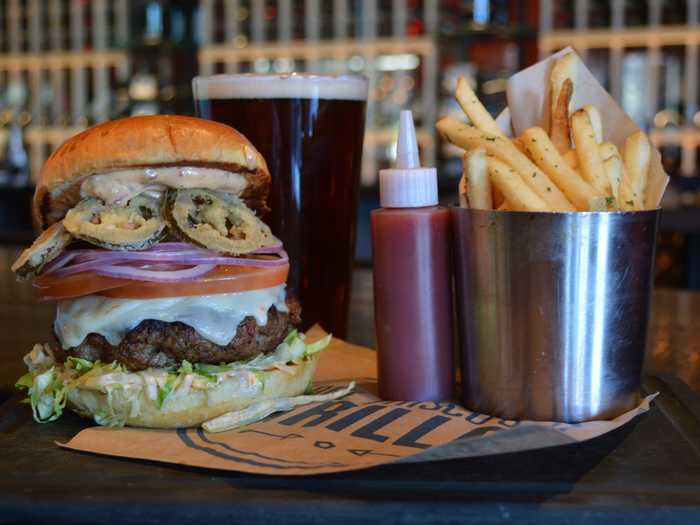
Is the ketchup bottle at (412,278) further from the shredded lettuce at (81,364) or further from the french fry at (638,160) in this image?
the shredded lettuce at (81,364)

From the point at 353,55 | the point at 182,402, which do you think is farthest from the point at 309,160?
the point at 353,55

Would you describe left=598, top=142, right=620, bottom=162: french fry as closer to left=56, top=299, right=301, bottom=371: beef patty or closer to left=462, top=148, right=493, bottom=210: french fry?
left=462, top=148, right=493, bottom=210: french fry

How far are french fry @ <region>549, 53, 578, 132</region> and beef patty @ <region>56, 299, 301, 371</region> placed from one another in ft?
1.88

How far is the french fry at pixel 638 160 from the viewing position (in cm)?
132

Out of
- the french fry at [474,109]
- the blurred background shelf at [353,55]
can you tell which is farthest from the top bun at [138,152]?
the blurred background shelf at [353,55]

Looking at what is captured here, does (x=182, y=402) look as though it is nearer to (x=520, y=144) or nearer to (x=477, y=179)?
(x=477, y=179)

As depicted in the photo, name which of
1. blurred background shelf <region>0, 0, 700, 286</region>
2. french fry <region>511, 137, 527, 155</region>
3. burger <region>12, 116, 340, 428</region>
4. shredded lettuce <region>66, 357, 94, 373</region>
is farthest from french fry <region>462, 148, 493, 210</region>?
blurred background shelf <region>0, 0, 700, 286</region>

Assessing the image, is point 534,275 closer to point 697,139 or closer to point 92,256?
point 92,256

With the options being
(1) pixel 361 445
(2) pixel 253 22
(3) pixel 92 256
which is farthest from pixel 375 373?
(2) pixel 253 22

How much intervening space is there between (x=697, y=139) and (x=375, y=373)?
603 cm

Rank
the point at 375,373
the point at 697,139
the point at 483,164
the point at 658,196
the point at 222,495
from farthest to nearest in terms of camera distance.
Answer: the point at 697,139 → the point at 375,373 → the point at 658,196 → the point at 483,164 → the point at 222,495

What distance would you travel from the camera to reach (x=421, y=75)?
7703 mm

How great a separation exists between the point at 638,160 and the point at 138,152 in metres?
0.71

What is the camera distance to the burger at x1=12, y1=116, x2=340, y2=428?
1.28m
